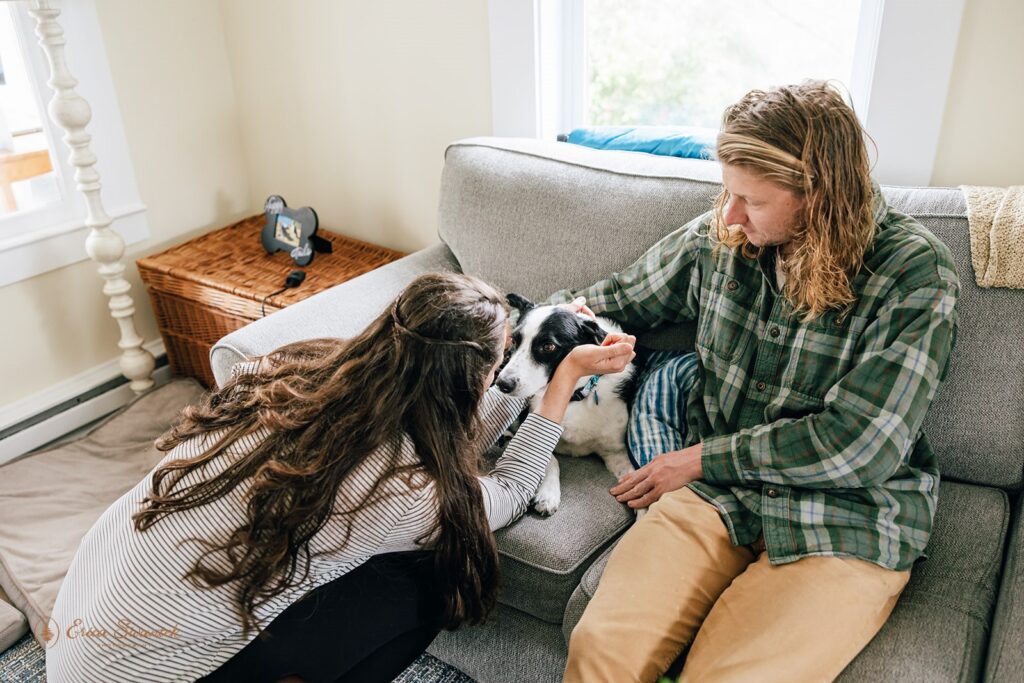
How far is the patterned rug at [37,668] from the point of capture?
1740 millimetres

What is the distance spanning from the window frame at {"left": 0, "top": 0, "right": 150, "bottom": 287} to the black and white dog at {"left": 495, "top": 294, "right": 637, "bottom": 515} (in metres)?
1.62

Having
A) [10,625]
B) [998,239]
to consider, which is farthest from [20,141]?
[998,239]

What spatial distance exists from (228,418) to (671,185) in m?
1.05

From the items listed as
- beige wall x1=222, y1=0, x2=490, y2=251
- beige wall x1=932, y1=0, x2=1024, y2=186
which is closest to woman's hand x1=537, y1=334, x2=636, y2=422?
beige wall x1=932, y1=0, x2=1024, y2=186

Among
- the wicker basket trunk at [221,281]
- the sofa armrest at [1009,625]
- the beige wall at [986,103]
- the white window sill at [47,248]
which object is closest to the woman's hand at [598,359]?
the sofa armrest at [1009,625]

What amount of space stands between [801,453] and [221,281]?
1.78 meters

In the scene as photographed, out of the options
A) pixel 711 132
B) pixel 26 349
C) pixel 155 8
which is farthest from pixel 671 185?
pixel 26 349

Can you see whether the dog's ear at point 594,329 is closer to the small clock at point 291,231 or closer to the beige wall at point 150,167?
the small clock at point 291,231

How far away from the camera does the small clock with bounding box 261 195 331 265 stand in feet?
8.31

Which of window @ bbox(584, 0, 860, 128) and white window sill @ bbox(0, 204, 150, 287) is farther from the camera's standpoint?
white window sill @ bbox(0, 204, 150, 287)

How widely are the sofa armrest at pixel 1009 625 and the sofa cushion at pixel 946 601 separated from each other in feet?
0.09

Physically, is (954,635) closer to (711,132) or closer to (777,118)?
(777,118)

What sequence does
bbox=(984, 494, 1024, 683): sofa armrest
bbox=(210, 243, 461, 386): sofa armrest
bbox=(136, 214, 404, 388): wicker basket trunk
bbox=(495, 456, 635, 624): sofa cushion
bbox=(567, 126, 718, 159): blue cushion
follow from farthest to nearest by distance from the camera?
bbox=(136, 214, 404, 388): wicker basket trunk < bbox=(567, 126, 718, 159): blue cushion < bbox=(210, 243, 461, 386): sofa armrest < bbox=(495, 456, 635, 624): sofa cushion < bbox=(984, 494, 1024, 683): sofa armrest

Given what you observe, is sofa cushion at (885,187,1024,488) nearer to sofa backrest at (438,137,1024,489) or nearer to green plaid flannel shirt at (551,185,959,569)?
sofa backrest at (438,137,1024,489)
